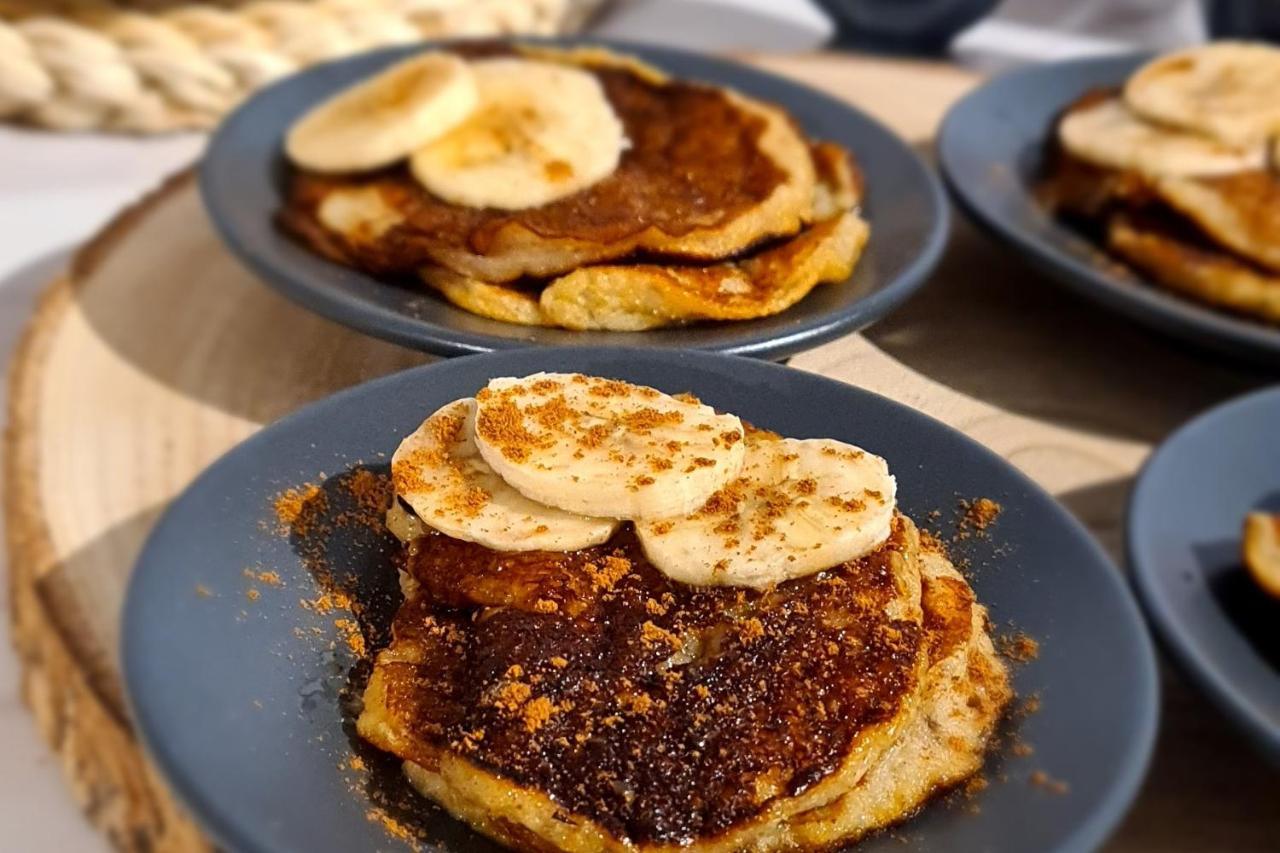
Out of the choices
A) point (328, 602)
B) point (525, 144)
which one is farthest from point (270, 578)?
point (525, 144)

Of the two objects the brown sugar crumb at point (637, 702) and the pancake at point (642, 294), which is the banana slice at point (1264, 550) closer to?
the pancake at point (642, 294)

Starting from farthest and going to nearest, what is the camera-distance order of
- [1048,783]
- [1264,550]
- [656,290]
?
[656,290] → [1264,550] → [1048,783]

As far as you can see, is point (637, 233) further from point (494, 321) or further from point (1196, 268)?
point (1196, 268)

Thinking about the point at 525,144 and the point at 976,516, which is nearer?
the point at 976,516

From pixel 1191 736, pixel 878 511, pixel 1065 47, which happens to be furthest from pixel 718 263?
pixel 1065 47

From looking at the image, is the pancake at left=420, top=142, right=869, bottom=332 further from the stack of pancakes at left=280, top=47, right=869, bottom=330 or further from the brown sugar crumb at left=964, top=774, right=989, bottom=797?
the brown sugar crumb at left=964, top=774, right=989, bottom=797

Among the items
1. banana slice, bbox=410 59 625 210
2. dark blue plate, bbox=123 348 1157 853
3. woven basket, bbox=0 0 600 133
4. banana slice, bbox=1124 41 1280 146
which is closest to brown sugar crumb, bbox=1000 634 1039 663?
dark blue plate, bbox=123 348 1157 853

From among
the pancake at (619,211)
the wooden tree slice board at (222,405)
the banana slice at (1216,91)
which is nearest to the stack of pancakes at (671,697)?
the wooden tree slice board at (222,405)

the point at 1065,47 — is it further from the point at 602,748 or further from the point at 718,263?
the point at 602,748
